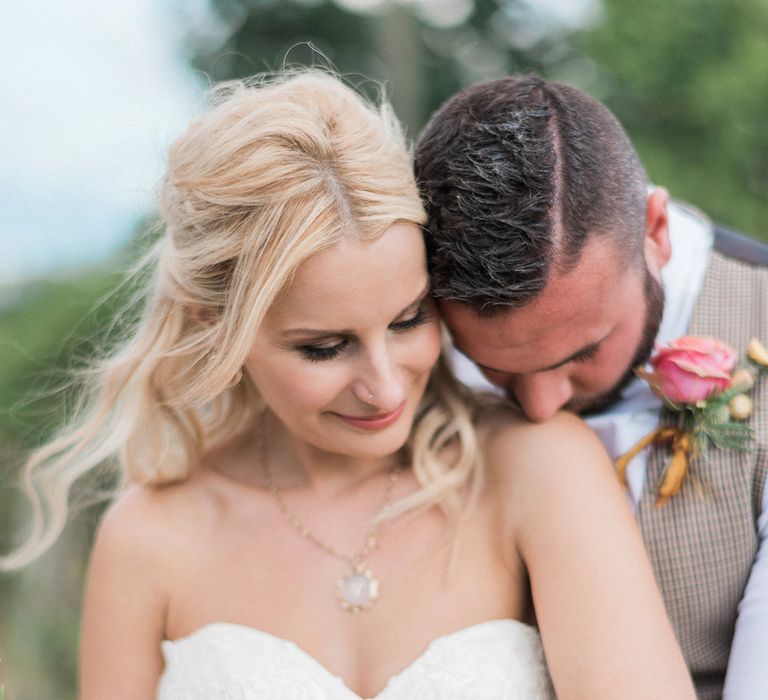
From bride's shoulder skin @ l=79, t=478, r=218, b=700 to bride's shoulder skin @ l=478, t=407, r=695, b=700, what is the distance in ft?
3.08

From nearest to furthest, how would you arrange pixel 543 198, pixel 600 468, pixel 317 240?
pixel 317 240 < pixel 543 198 < pixel 600 468

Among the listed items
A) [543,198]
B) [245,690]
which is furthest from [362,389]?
[245,690]

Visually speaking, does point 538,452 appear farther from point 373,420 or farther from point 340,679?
point 340,679

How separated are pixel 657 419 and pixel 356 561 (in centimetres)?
91

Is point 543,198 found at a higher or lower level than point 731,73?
higher

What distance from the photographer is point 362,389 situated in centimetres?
228

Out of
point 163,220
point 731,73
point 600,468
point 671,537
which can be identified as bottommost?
point 731,73

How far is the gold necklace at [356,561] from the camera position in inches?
101

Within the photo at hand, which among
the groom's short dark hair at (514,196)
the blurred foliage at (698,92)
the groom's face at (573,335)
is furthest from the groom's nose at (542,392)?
the blurred foliage at (698,92)

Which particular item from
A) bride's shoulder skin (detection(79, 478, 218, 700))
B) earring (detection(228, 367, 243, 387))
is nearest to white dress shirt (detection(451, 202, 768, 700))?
earring (detection(228, 367, 243, 387))

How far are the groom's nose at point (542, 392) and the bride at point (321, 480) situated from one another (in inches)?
2.1

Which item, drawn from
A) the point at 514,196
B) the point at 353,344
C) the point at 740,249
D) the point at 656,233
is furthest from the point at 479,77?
the point at 353,344

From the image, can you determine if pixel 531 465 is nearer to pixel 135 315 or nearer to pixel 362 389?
pixel 362 389

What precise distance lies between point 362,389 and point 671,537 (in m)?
0.91
